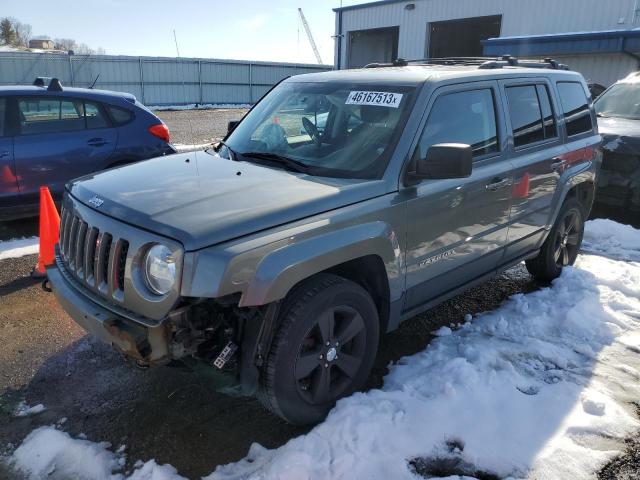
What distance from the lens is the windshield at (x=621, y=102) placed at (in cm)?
805

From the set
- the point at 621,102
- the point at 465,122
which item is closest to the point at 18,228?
the point at 465,122

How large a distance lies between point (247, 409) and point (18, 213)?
4.40 metres

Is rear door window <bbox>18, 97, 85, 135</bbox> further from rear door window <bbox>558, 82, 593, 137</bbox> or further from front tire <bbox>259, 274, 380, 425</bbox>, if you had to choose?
rear door window <bbox>558, 82, 593, 137</bbox>

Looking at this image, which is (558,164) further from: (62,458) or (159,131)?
(159,131)

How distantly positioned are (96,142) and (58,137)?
1.40 ft

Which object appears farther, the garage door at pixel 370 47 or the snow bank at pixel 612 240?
the garage door at pixel 370 47

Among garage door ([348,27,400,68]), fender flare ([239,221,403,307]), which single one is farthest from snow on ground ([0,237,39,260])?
garage door ([348,27,400,68])

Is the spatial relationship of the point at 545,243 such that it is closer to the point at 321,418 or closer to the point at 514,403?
the point at 514,403

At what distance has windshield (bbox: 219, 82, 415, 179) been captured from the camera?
3.19m

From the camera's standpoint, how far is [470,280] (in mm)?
3920

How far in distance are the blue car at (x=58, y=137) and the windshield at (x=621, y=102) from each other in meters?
6.85

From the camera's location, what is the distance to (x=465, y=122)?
3605 millimetres

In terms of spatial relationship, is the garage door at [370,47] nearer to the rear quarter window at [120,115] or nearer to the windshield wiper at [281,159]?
the rear quarter window at [120,115]

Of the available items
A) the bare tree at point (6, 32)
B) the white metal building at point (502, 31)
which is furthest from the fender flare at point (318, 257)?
the bare tree at point (6, 32)
